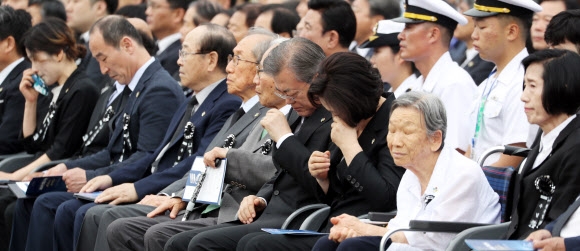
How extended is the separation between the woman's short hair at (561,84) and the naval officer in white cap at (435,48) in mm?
1613

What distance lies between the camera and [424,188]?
17.8 feet

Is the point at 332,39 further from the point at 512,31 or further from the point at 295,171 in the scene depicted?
the point at 295,171

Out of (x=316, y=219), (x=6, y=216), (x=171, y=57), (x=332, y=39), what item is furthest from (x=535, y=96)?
(x=171, y=57)

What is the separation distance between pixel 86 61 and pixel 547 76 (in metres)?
6.12

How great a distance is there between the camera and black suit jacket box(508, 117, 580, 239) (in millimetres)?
5027

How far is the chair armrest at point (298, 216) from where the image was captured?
237 inches

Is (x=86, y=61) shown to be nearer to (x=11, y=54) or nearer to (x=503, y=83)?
(x=11, y=54)

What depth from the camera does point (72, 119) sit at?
8914 mm

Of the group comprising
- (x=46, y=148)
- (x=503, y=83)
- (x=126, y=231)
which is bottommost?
(x=46, y=148)

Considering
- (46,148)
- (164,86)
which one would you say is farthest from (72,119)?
(164,86)

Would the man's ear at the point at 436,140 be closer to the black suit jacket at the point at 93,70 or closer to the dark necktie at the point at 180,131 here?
the dark necktie at the point at 180,131

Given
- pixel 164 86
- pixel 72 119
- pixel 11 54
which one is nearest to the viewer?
pixel 164 86

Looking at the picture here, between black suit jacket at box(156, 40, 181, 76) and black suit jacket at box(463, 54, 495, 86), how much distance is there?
112 inches

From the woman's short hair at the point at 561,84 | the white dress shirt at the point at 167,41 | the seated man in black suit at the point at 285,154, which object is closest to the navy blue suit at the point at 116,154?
the seated man in black suit at the point at 285,154
